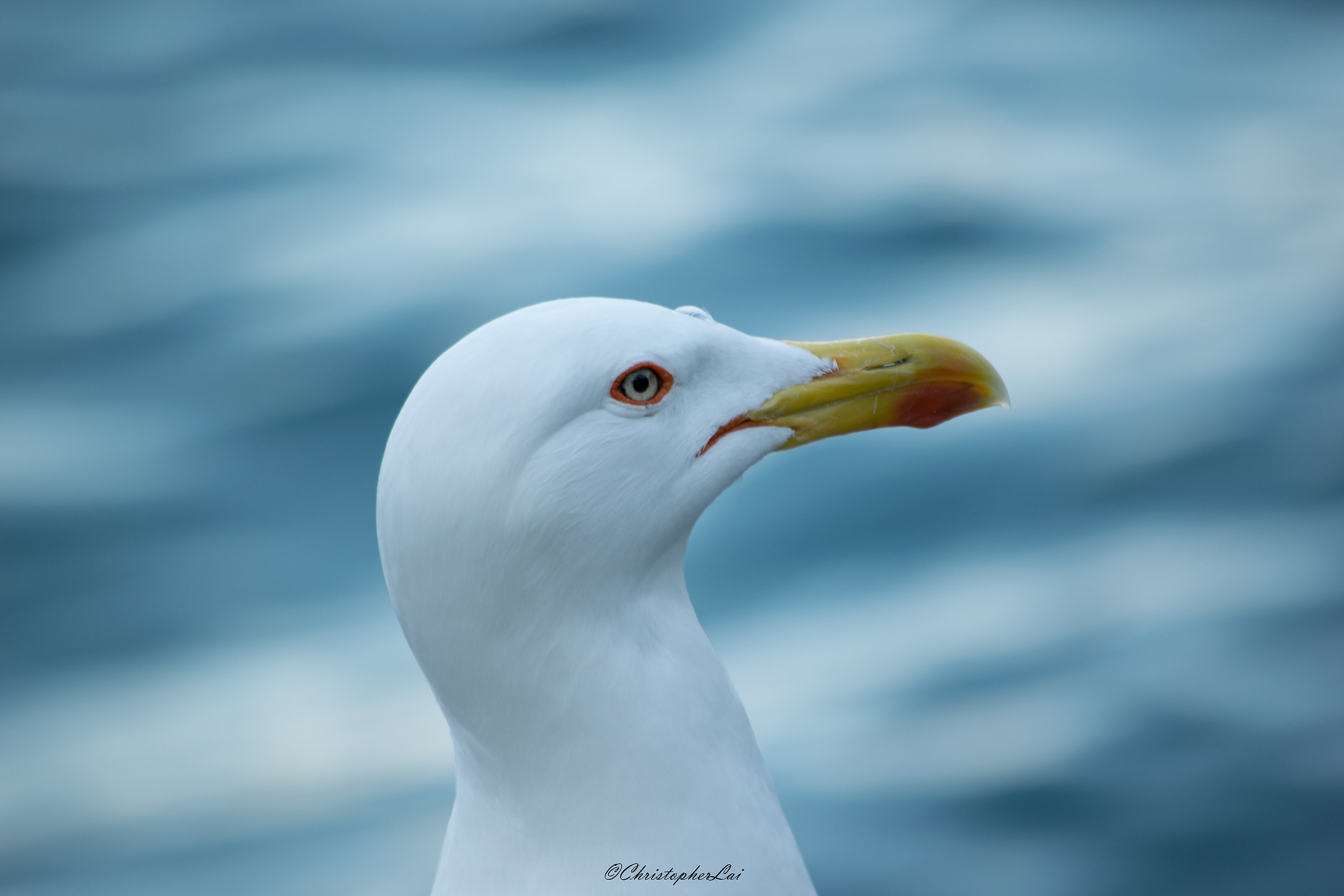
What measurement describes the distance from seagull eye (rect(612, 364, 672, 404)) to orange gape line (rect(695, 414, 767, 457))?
0.12 metres

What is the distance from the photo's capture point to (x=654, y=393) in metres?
1.75

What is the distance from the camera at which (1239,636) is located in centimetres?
431

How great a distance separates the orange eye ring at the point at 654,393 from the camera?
171cm

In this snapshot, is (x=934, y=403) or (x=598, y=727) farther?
(x=934, y=403)

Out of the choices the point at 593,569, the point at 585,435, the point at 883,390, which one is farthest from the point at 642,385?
the point at 883,390

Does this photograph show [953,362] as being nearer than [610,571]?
No

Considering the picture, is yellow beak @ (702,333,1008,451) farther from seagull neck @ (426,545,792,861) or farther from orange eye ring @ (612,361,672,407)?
seagull neck @ (426,545,792,861)

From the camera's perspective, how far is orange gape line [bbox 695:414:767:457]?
183 cm

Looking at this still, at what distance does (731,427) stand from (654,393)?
0.54ft

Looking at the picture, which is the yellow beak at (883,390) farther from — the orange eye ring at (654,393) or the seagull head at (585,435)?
the orange eye ring at (654,393)

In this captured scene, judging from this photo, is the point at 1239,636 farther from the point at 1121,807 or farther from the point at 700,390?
the point at 700,390

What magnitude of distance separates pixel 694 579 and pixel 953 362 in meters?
2.67

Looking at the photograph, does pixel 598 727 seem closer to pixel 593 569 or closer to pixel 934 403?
pixel 593 569

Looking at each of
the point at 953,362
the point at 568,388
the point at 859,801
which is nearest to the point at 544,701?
the point at 568,388
